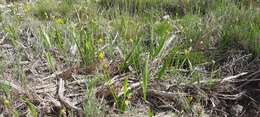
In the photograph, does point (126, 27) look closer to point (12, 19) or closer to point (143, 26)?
point (143, 26)

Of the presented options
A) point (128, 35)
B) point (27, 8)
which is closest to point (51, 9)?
point (27, 8)

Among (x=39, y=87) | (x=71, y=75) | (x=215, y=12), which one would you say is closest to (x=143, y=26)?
(x=215, y=12)

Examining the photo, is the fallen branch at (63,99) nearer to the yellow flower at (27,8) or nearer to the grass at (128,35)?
the grass at (128,35)

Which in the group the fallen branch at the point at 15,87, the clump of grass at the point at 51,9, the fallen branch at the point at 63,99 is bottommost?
the fallen branch at the point at 63,99

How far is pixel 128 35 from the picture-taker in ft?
8.74

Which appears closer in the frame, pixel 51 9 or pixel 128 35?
pixel 128 35

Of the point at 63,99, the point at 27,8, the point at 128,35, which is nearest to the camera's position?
the point at 63,99

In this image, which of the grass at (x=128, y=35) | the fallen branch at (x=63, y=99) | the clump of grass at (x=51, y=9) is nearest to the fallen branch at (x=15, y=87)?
the grass at (x=128, y=35)

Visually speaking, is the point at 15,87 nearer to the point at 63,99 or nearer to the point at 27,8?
the point at 63,99

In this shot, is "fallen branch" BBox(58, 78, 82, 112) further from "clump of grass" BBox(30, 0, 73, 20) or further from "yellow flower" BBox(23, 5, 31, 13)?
"yellow flower" BBox(23, 5, 31, 13)

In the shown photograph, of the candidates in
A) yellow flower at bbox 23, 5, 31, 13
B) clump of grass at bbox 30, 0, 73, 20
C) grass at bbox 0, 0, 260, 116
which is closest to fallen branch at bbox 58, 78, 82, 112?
grass at bbox 0, 0, 260, 116

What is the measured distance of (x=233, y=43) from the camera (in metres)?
2.55

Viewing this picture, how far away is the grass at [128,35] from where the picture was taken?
223 cm

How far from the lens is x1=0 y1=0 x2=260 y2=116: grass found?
2.23 metres
